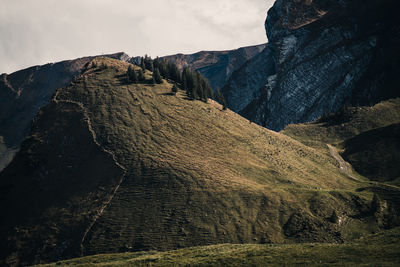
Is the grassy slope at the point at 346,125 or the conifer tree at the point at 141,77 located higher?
the conifer tree at the point at 141,77

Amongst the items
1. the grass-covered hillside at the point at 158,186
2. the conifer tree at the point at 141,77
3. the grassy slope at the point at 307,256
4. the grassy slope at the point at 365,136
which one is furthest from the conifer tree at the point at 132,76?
the grassy slope at the point at 307,256

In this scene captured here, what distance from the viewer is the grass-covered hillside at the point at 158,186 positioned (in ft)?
199

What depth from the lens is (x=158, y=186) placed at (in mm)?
71938

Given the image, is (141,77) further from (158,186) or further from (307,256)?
(307,256)

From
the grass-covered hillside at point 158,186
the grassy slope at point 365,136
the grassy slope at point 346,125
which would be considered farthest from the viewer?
the grassy slope at point 346,125

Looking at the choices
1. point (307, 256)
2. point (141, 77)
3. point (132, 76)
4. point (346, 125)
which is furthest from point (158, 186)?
point (346, 125)

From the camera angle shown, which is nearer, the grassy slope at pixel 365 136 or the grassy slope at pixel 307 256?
the grassy slope at pixel 307 256

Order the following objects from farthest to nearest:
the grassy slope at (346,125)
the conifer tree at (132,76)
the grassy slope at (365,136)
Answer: the grassy slope at (346,125)
the conifer tree at (132,76)
the grassy slope at (365,136)

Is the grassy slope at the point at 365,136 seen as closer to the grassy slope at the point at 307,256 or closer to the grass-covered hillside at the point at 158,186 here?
the grass-covered hillside at the point at 158,186

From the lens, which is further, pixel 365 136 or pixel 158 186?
pixel 365 136

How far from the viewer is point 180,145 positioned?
8694cm

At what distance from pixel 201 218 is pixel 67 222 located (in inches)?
1184

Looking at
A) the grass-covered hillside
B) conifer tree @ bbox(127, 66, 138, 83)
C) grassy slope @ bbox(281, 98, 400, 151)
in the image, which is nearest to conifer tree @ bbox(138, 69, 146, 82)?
conifer tree @ bbox(127, 66, 138, 83)

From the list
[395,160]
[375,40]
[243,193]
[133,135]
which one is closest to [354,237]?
[243,193]
